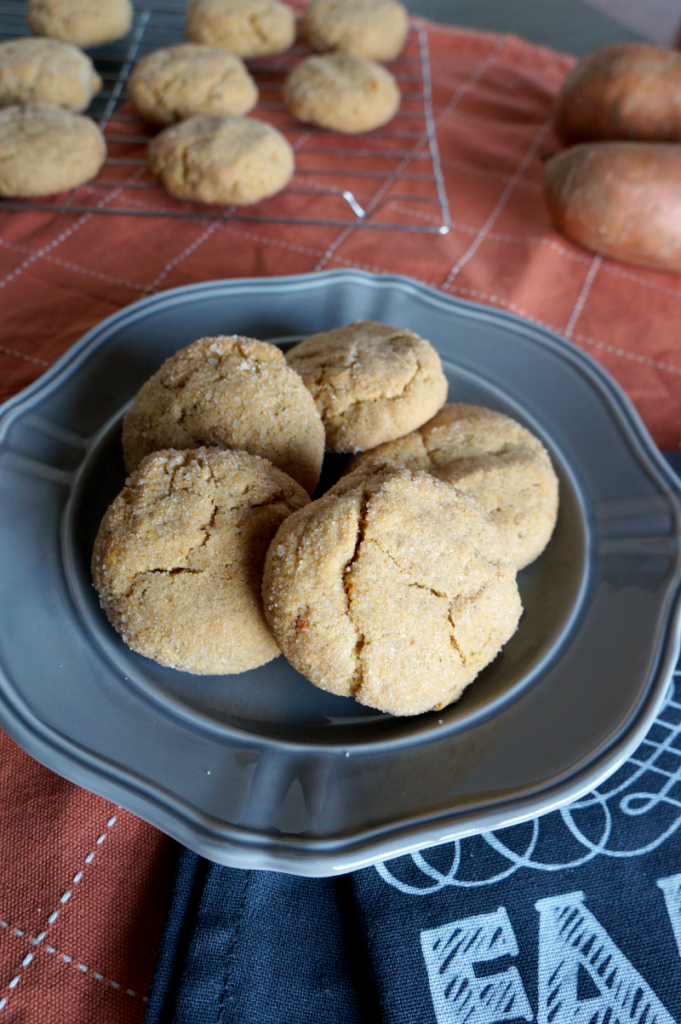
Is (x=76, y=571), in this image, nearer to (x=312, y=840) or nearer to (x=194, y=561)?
(x=194, y=561)

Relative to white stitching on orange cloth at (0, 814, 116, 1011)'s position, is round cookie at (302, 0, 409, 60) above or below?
above

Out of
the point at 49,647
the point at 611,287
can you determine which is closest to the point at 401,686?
the point at 49,647

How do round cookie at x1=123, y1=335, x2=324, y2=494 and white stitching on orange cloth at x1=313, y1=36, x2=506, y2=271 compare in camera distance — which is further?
white stitching on orange cloth at x1=313, y1=36, x2=506, y2=271

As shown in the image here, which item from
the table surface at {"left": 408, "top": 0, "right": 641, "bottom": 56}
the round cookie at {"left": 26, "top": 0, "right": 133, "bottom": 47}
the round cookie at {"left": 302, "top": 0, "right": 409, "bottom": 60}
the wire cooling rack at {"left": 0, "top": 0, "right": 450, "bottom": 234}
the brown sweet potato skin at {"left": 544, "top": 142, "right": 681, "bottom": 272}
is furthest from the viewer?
the table surface at {"left": 408, "top": 0, "right": 641, "bottom": 56}

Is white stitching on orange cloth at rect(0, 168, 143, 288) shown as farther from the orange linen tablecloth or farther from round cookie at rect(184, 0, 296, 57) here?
round cookie at rect(184, 0, 296, 57)

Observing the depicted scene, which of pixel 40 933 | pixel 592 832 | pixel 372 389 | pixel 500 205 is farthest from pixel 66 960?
pixel 500 205

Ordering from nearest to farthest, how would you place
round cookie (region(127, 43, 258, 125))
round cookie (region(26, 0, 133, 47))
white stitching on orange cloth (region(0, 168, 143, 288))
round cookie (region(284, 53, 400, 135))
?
1. white stitching on orange cloth (region(0, 168, 143, 288))
2. round cookie (region(127, 43, 258, 125))
3. round cookie (region(284, 53, 400, 135))
4. round cookie (region(26, 0, 133, 47))

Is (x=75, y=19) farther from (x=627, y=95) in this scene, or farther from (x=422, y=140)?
(x=627, y=95)

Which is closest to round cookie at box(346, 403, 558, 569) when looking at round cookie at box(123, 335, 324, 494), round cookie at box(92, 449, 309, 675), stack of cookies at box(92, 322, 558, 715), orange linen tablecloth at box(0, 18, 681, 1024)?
stack of cookies at box(92, 322, 558, 715)
